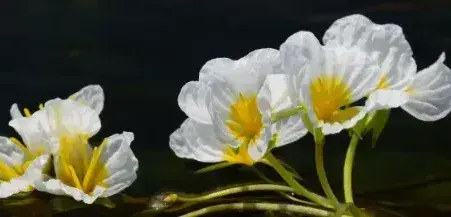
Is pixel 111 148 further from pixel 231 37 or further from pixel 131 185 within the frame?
pixel 231 37

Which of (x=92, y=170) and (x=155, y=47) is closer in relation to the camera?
(x=92, y=170)

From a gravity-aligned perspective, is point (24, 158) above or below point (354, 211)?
above

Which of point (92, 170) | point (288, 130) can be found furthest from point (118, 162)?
point (288, 130)

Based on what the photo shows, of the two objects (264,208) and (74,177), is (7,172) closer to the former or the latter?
(74,177)

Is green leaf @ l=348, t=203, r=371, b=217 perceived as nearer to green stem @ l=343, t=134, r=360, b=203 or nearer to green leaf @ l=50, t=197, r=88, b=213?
green stem @ l=343, t=134, r=360, b=203

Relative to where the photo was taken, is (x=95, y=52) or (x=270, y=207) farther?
(x=95, y=52)

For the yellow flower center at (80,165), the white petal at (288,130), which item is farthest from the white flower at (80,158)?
the white petal at (288,130)

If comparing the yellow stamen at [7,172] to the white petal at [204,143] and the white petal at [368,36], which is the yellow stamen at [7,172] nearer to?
the white petal at [204,143]

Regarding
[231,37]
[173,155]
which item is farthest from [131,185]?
[231,37]
